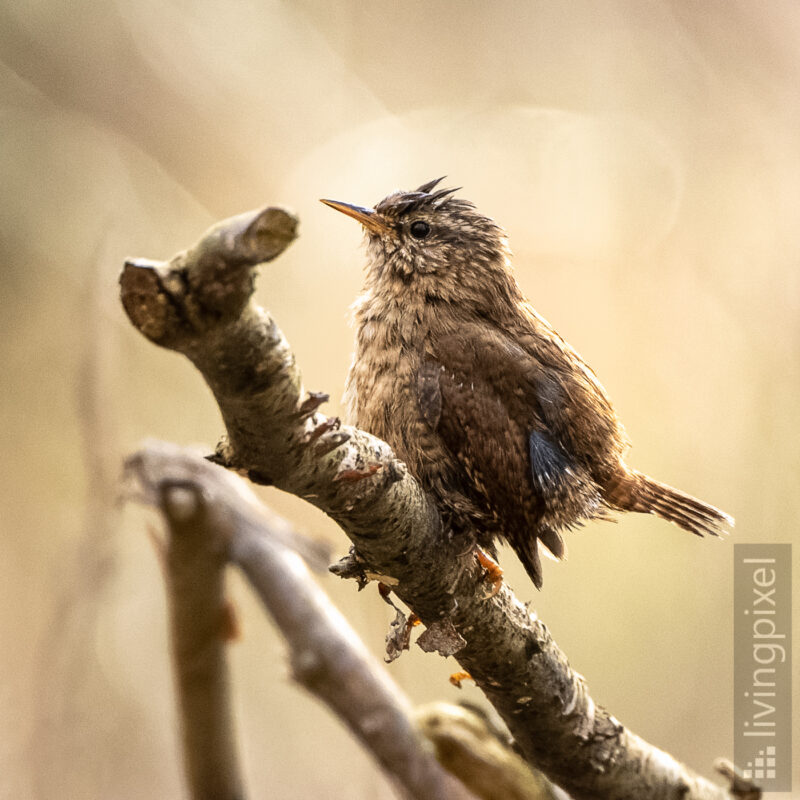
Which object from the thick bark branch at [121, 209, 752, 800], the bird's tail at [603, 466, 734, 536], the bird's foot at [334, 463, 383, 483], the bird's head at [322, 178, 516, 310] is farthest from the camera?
the bird's head at [322, 178, 516, 310]

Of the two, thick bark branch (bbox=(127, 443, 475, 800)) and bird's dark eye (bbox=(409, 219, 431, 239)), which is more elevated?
bird's dark eye (bbox=(409, 219, 431, 239))

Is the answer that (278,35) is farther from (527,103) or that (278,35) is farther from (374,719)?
(374,719)

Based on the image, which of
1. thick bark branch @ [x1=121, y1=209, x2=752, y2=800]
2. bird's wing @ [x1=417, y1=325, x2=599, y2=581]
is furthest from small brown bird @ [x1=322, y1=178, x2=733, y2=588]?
thick bark branch @ [x1=121, y1=209, x2=752, y2=800]

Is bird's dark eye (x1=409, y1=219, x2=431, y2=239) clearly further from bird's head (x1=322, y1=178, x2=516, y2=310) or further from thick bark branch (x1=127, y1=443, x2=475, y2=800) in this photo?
thick bark branch (x1=127, y1=443, x2=475, y2=800)

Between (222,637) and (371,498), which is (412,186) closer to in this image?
(222,637)

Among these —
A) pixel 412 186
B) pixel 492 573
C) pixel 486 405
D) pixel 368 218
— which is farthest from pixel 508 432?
pixel 412 186

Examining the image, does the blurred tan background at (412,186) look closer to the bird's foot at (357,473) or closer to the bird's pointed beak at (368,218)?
the bird's pointed beak at (368,218)

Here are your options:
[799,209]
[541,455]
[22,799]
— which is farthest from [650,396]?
[22,799]
